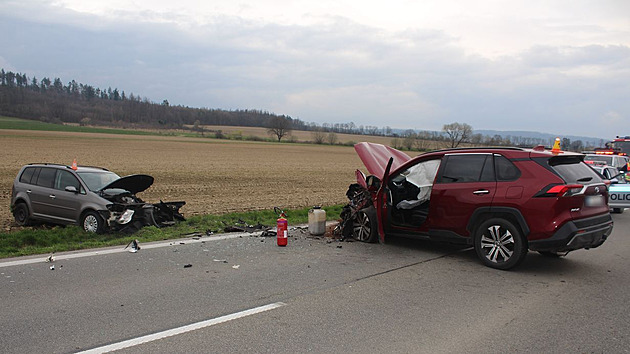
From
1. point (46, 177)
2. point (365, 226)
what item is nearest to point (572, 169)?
point (365, 226)

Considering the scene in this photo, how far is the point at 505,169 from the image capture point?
7.16 metres

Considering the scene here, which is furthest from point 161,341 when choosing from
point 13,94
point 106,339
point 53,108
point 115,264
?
point 13,94

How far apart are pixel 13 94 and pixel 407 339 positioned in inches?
6366

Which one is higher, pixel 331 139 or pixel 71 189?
pixel 331 139

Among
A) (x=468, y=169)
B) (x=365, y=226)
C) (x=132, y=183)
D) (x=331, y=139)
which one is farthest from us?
(x=331, y=139)

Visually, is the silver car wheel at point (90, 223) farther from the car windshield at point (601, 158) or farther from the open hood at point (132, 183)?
the car windshield at point (601, 158)

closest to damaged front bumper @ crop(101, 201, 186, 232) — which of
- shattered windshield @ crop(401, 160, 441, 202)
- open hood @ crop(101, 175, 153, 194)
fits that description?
open hood @ crop(101, 175, 153, 194)

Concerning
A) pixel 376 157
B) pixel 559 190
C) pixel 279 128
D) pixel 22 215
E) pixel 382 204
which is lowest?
pixel 22 215

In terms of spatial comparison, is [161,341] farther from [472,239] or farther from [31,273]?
[472,239]

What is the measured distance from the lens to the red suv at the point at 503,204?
21.7 feet

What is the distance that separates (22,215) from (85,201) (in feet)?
7.95

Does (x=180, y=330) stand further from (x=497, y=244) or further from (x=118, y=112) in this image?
(x=118, y=112)

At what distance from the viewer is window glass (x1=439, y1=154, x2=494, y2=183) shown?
7391mm

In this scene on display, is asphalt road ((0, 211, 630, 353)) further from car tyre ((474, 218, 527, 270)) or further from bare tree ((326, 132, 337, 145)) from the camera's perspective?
bare tree ((326, 132, 337, 145))
